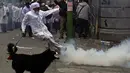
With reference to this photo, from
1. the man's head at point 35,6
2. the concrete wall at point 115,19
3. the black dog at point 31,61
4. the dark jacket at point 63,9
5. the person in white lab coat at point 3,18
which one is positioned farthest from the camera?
the person in white lab coat at point 3,18

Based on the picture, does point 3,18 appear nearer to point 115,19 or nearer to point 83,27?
point 83,27

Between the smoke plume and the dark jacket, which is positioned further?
the dark jacket

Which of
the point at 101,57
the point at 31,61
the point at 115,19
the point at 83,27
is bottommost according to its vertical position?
the point at 83,27

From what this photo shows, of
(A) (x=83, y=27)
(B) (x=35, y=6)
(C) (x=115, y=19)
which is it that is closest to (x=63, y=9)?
(A) (x=83, y=27)

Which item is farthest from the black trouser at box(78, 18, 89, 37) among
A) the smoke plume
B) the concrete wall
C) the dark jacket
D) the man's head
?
the man's head

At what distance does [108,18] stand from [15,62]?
811 centimetres

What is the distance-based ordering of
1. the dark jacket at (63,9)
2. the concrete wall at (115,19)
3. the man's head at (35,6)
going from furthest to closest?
1. the dark jacket at (63,9)
2. the concrete wall at (115,19)
3. the man's head at (35,6)

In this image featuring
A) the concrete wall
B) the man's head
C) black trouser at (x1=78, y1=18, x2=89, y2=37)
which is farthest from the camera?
black trouser at (x1=78, y1=18, x2=89, y2=37)

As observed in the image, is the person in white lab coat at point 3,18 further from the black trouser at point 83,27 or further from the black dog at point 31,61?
the black dog at point 31,61

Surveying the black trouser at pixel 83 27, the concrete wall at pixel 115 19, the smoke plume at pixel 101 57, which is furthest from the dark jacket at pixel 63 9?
the smoke plume at pixel 101 57

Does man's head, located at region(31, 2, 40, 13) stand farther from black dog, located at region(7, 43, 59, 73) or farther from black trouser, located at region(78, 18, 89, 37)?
black trouser, located at region(78, 18, 89, 37)

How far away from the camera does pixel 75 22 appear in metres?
16.3

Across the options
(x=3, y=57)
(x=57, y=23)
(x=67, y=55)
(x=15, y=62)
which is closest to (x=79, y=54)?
(x=67, y=55)

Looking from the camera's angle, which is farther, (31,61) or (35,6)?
(35,6)
